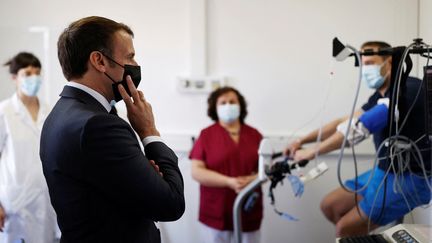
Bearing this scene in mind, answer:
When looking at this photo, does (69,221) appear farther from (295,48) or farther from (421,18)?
(421,18)

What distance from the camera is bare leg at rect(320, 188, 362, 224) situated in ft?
6.69

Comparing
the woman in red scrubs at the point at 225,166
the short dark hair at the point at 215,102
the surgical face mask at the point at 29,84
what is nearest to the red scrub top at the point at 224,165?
the woman in red scrubs at the point at 225,166

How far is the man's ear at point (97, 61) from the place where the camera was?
3.16ft

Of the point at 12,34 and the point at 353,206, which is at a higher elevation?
the point at 12,34

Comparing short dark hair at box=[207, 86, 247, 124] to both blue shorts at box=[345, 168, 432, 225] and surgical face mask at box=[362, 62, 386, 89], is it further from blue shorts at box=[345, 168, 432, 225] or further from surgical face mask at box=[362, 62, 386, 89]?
blue shorts at box=[345, 168, 432, 225]

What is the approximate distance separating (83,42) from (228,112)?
5.08ft

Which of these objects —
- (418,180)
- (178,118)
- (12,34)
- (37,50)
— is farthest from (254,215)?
(12,34)

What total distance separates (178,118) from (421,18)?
5.54 feet

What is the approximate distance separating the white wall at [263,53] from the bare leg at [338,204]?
0.59m

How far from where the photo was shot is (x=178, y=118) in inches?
108

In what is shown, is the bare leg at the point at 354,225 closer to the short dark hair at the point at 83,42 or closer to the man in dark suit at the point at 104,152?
the man in dark suit at the point at 104,152

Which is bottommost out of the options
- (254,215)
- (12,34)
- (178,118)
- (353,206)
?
(254,215)

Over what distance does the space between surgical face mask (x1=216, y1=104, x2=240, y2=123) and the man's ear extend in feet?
4.92

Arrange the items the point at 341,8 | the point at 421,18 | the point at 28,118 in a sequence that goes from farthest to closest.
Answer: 1. the point at 341,8
2. the point at 421,18
3. the point at 28,118
